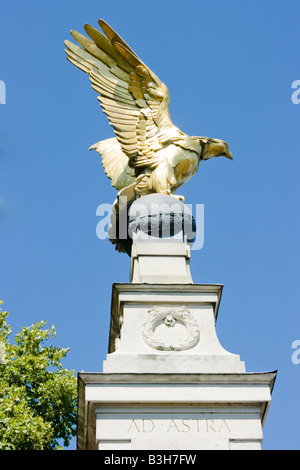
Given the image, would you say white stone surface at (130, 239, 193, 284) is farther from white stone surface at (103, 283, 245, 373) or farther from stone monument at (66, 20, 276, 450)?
white stone surface at (103, 283, 245, 373)

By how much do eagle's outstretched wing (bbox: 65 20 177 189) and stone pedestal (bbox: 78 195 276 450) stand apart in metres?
3.34

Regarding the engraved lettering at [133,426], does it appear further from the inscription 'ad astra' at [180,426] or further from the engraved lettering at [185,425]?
the engraved lettering at [185,425]

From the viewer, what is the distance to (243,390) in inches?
468

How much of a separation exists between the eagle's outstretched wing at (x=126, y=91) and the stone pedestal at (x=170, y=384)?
3343mm

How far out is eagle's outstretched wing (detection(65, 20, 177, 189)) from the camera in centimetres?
1566

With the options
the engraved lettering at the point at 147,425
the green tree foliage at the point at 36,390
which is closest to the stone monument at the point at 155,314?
the engraved lettering at the point at 147,425

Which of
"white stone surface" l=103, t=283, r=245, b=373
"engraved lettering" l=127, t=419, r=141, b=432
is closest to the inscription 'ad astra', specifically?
"engraved lettering" l=127, t=419, r=141, b=432

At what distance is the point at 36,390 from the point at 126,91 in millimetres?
7719

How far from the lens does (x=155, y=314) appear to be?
42.3 feet

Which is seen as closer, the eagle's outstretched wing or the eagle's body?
the eagle's body

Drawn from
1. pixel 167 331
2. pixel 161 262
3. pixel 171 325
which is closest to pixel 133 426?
pixel 167 331

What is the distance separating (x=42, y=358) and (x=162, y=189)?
23.5 feet

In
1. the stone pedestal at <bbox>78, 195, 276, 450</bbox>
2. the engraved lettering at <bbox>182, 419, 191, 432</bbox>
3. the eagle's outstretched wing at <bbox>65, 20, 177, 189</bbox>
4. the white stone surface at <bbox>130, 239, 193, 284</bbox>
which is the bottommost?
the engraved lettering at <bbox>182, 419, 191, 432</bbox>
